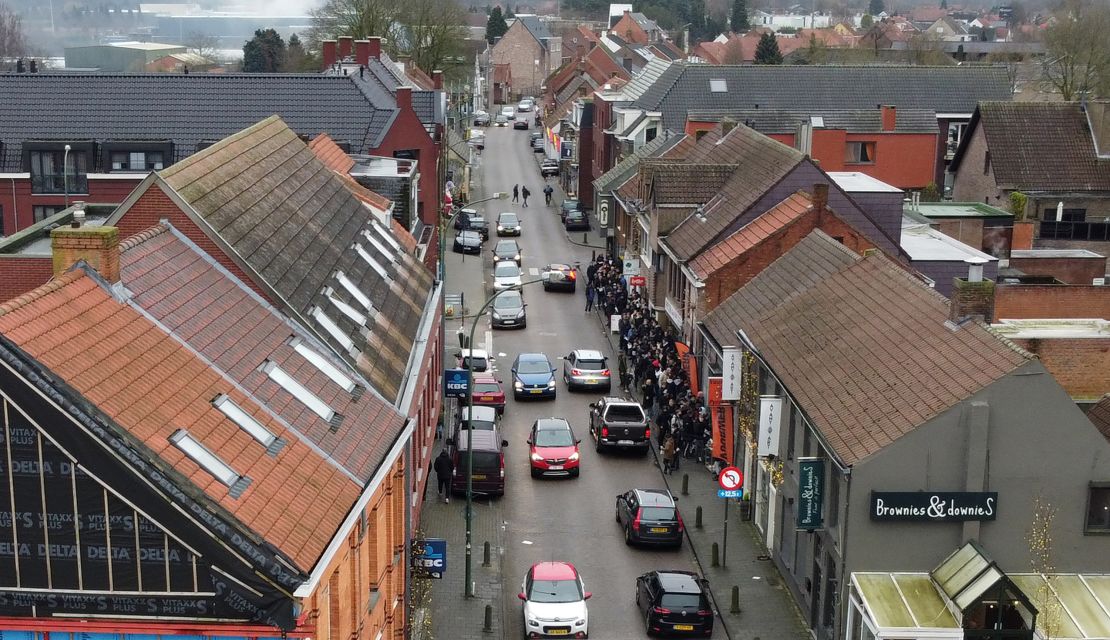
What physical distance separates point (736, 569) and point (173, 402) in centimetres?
1657

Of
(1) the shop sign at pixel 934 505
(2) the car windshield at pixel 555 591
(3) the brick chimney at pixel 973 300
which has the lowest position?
(2) the car windshield at pixel 555 591

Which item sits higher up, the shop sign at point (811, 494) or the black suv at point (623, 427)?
the shop sign at point (811, 494)

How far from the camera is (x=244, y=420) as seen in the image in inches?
838

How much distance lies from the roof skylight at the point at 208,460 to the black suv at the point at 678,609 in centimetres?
1145

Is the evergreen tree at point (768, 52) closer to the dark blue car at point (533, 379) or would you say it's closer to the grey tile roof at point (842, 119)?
the grey tile roof at point (842, 119)

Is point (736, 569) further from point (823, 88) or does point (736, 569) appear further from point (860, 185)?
point (823, 88)

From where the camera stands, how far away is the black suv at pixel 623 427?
40.5 m

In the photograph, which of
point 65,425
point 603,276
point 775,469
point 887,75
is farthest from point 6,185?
point 887,75

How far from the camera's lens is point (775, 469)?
107 ft

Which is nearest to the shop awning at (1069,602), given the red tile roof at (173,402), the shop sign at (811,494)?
the shop sign at (811,494)

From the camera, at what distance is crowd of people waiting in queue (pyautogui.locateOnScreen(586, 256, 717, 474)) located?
40.5 m

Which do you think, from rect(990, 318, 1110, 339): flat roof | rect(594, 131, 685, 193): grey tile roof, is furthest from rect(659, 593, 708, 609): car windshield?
rect(594, 131, 685, 193): grey tile roof

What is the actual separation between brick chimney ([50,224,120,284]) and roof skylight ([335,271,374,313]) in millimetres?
10422

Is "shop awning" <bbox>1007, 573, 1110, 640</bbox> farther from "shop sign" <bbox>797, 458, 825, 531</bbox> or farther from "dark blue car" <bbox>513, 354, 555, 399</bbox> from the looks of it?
"dark blue car" <bbox>513, 354, 555, 399</bbox>
